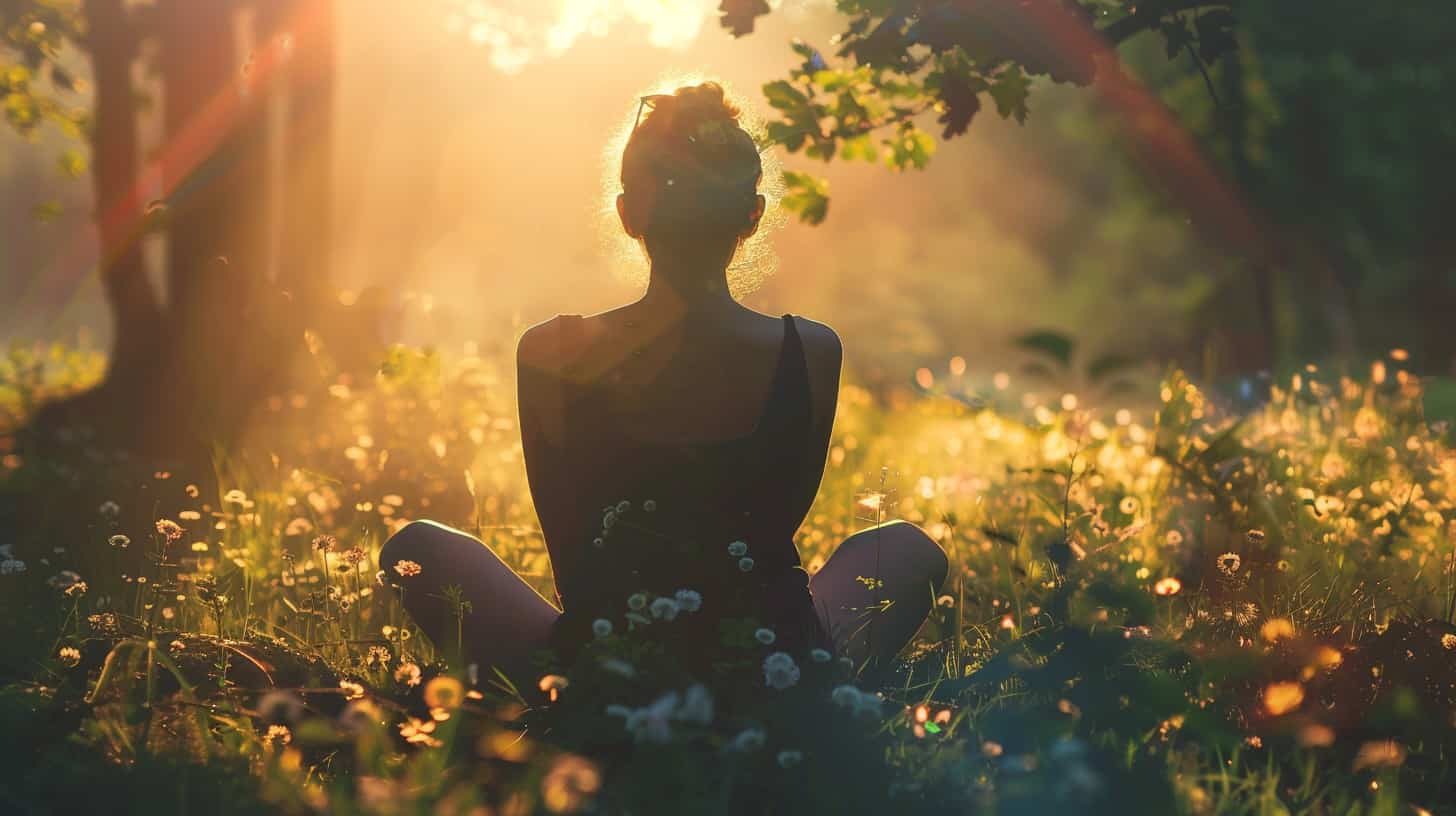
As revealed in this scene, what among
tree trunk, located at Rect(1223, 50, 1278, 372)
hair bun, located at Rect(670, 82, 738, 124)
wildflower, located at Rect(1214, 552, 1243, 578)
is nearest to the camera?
hair bun, located at Rect(670, 82, 738, 124)

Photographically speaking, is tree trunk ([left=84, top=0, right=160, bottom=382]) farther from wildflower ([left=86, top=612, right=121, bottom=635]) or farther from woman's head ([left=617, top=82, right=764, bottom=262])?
woman's head ([left=617, top=82, right=764, bottom=262])

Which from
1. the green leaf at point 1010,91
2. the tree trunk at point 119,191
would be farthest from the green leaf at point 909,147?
the tree trunk at point 119,191

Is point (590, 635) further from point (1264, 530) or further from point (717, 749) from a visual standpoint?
point (1264, 530)

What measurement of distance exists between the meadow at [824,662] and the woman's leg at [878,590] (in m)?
0.12

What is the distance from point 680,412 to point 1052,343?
99 centimetres

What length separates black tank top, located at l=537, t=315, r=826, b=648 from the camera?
128 inches

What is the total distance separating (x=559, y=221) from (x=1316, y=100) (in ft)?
72.7

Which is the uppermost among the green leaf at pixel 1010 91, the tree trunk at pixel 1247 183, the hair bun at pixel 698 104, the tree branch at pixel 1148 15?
the tree branch at pixel 1148 15

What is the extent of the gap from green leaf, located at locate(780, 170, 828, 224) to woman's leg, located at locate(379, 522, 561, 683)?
6.05 ft

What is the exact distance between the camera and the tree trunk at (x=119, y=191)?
352 inches

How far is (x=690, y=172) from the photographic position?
10.4ft

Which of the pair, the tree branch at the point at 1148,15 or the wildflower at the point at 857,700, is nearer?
the wildflower at the point at 857,700

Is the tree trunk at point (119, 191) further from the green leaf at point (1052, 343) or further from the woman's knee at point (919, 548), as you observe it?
the green leaf at point (1052, 343)

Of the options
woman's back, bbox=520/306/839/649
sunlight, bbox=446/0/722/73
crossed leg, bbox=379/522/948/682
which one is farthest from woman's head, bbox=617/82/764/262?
sunlight, bbox=446/0/722/73
